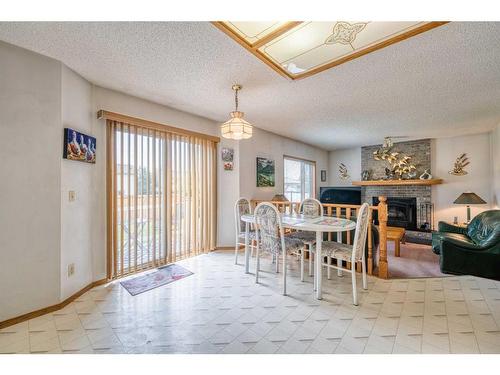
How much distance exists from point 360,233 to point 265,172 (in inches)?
109

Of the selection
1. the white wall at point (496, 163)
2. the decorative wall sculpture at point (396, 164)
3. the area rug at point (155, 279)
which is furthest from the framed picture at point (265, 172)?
the white wall at point (496, 163)

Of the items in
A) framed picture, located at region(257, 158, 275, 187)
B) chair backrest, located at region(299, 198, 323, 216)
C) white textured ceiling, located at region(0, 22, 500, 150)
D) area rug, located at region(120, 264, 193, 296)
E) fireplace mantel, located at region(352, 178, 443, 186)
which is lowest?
area rug, located at region(120, 264, 193, 296)

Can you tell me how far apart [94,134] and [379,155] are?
20.6 feet

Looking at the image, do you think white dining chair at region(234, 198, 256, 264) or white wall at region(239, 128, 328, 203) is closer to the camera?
white dining chair at region(234, 198, 256, 264)

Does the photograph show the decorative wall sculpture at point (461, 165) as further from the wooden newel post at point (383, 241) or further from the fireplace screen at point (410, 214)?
the wooden newel post at point (383, 241)

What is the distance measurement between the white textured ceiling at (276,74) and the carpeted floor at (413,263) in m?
2.39

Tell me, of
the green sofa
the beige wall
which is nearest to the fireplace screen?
the beige wall

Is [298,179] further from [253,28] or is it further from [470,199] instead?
[253,28]

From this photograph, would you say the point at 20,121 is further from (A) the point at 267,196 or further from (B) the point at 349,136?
(B) the point at 349,136

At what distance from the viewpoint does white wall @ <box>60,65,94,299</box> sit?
223cm

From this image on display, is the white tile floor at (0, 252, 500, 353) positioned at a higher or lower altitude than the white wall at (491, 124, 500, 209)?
lower

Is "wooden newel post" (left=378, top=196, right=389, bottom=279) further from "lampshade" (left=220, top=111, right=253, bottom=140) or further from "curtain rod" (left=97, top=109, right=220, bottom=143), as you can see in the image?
"curtain rod" (left=97, top=109, right=220, bottom=143)

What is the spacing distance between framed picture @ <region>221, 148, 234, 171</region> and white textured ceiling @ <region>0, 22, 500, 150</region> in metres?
0.65
